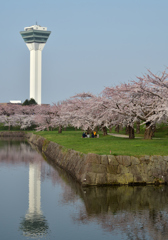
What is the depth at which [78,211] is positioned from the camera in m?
18.1

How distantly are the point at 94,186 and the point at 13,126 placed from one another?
320ft

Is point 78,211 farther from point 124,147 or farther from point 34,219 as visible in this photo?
point 124,147

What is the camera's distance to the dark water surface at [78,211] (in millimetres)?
14688

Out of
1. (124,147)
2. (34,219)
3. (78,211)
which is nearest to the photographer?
(34,219)

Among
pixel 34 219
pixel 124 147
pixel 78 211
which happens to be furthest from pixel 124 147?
pixel 34 219

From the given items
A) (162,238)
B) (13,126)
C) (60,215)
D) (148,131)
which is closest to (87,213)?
(60,215)

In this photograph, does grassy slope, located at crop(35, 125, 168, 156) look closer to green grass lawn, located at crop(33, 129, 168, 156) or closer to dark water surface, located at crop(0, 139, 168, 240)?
green grass lawn, located at crop(33, 129, 168, 156)

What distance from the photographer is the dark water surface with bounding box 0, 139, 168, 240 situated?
578 inches

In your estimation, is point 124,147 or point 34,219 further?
point 124,147

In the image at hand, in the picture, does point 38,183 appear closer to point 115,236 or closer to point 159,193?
point 159,193

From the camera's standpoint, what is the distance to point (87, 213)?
1769cm

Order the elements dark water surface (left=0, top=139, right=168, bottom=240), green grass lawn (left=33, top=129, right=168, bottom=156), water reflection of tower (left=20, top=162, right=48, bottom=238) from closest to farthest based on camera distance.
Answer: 1. dark water surface (left=0, top=139, right=168, bottom=240)
2. water reflection of tower (left=20, top=162, right=48, bottom=238)
3. green grass lawn (left=33, top=129, right=168, bottom=156)

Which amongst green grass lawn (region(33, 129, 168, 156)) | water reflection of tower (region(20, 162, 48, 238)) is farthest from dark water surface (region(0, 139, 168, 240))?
green grass lawn (region(33, 129, 168, 156))

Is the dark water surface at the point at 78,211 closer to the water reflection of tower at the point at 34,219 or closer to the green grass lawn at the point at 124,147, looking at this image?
the water reflection of tower at the point at 34,219
